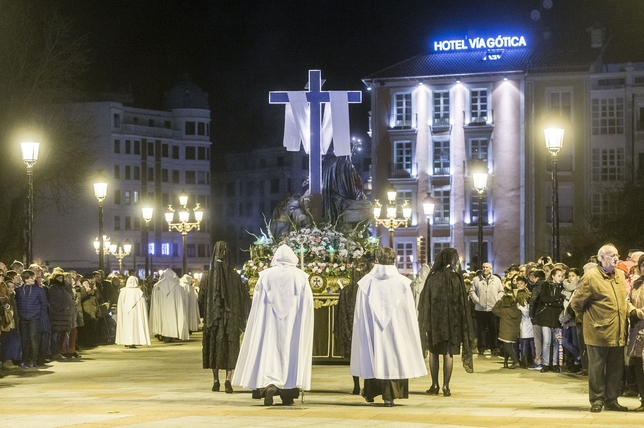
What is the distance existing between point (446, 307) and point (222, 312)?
2935 millimetres

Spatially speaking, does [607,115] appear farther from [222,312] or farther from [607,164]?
[222,312]

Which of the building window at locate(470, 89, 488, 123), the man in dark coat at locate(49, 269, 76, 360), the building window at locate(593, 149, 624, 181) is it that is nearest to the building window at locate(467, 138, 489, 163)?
the building window at locate(470, 89, 488, 123)

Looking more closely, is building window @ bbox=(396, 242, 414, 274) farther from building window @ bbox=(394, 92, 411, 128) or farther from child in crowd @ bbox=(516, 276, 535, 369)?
child in crowd @ bbox=(516, 276, 535, 369)

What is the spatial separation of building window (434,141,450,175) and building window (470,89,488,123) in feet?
7.67

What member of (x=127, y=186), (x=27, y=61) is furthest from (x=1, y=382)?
(x=127, y=186)

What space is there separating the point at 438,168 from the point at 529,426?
207 ft

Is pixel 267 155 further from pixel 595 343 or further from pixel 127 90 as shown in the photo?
pixel 595 343

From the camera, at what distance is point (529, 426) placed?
12328 mm

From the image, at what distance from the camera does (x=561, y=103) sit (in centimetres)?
7256

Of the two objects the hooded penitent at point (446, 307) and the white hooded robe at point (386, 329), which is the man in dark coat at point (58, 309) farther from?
the white hooded robe at point (386, 329)

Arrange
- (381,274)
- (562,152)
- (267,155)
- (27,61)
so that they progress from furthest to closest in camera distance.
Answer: (267,155) < (562,152) < (27,61) < (381,274)

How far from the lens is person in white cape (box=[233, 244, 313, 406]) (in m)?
14.7

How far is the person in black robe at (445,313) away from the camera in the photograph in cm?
1638

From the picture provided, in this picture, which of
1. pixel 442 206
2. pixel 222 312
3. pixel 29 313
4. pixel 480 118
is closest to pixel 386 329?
pixel 222 312
